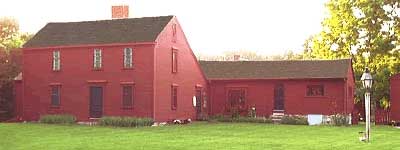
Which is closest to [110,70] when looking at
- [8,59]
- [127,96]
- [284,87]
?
[127,96]

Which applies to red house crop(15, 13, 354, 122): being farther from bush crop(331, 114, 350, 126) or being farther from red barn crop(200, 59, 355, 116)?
bush crop(331, 114, 350, 126)

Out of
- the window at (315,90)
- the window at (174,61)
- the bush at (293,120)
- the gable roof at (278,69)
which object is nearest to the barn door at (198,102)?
the gable roof at (278,69)

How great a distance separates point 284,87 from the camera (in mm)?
47250

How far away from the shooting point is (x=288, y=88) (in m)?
47.0

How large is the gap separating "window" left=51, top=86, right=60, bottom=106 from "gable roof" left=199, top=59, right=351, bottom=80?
36.9 feet

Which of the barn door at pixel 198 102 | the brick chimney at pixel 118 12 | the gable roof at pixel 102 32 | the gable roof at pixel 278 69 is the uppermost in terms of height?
the brick chimney at pixel 118 12

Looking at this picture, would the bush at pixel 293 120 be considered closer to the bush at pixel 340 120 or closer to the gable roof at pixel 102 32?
the bush at pixel 340 120

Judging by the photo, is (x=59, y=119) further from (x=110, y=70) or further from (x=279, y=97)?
(x=279, y=97)

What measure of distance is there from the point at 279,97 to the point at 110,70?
12.1 meters

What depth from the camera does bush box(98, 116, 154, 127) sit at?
37.2 metres

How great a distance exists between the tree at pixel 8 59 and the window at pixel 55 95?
5.76 m

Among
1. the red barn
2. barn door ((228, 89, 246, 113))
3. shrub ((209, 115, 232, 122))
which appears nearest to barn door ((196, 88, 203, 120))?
shrub ((209, 115, 232, 122))

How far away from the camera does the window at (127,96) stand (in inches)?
1641

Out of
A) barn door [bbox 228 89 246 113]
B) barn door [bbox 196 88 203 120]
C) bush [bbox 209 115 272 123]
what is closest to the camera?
bush [bbox 209 115 272 123]
